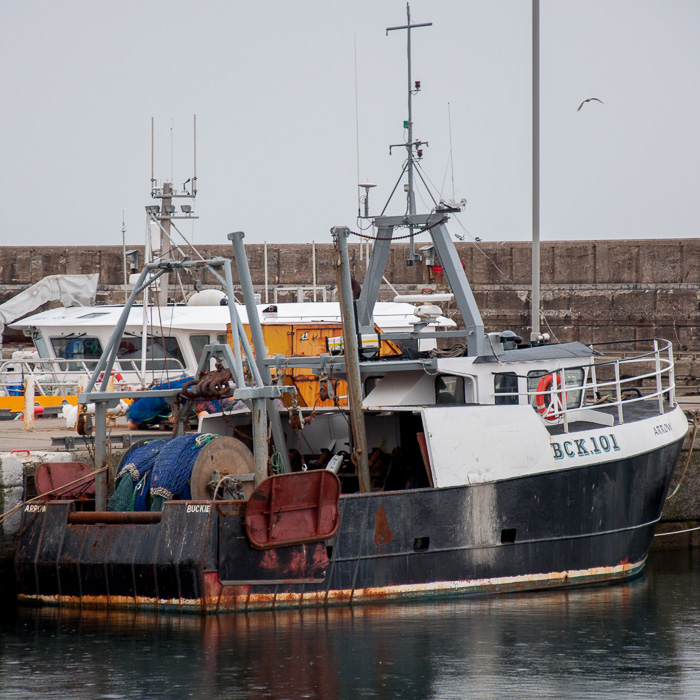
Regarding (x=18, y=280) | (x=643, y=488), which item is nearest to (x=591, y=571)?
(x=643, y=488)

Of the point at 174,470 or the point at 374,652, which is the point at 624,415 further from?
the point at 174,470

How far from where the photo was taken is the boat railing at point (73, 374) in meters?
17.3

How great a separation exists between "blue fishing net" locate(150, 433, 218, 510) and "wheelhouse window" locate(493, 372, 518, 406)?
3.05 m

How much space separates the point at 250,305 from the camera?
33.3ft

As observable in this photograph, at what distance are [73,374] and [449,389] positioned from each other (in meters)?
8.68

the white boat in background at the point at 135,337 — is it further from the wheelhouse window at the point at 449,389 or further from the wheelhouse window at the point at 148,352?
the wheelhouse window at the point at 449,389

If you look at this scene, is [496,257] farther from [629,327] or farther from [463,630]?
[463,630]

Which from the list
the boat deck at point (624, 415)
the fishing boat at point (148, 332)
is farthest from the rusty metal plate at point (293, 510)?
the fishing boat at point (148, 332)

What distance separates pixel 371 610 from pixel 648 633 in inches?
96.4

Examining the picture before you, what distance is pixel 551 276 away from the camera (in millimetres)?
25281

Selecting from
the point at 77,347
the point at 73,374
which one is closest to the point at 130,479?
the point at 73,374

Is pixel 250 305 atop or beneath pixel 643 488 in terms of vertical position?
atop

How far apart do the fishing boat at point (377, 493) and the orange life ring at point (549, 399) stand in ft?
0.08

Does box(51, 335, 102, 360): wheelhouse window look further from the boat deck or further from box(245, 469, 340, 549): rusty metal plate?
box(245, 469, 340, 549): rusty metal plate
